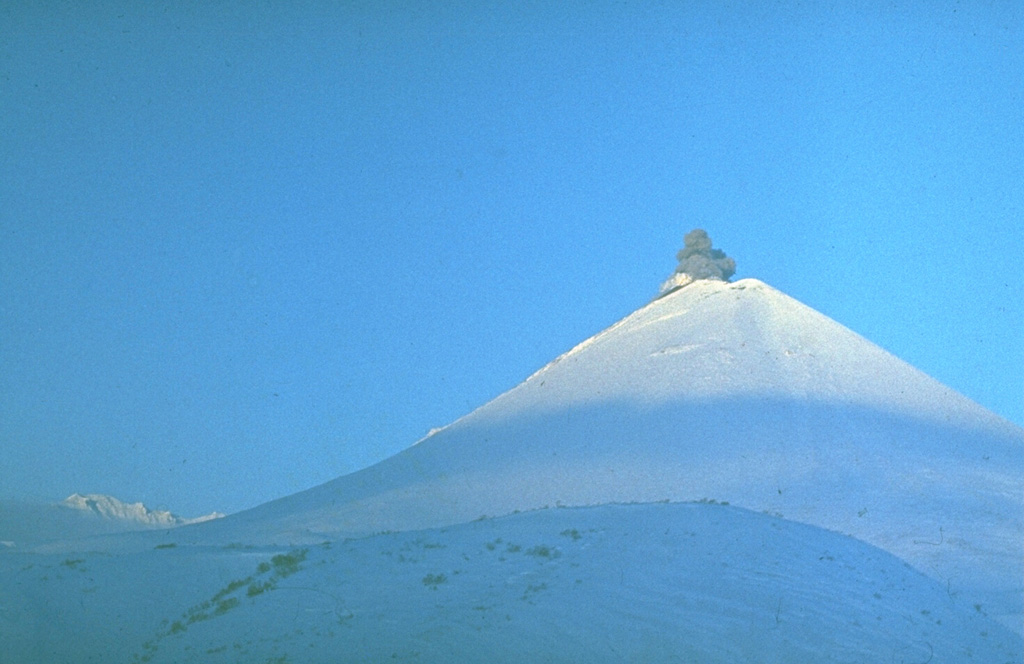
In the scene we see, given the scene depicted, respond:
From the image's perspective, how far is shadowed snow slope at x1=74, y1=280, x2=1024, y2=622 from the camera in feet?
58.5

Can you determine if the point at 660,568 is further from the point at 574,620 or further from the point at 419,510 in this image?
the point at 419,510

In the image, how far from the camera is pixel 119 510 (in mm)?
41781

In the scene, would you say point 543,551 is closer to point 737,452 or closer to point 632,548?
point 632,548

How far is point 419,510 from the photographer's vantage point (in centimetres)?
2256

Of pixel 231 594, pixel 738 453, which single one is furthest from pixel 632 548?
pixel 738 453

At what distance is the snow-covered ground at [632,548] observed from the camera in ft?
33.6

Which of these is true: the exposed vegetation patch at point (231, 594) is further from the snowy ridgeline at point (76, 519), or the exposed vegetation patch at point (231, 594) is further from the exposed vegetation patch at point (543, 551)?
the snowy ridgeline at point (76, 519)

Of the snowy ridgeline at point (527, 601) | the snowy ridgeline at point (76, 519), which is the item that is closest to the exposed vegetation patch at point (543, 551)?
the snowy ridgeline at point (527, 601)

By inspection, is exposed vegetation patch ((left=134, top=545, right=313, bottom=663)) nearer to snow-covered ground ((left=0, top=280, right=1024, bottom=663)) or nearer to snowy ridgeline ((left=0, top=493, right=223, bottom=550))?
snow-covered ground ((left=0, top=280, right=1024, bottom=663))

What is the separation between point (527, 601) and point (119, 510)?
36.1 m

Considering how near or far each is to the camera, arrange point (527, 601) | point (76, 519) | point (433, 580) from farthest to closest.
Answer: point (76, 519)
point (433, 580)
point (527, 601)

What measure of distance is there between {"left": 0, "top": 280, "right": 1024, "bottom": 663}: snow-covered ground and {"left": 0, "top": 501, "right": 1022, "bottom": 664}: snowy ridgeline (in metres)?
0.04

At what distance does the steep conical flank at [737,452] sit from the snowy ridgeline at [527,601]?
2.56 m

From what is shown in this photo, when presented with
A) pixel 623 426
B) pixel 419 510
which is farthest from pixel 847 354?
pixel 419 510
